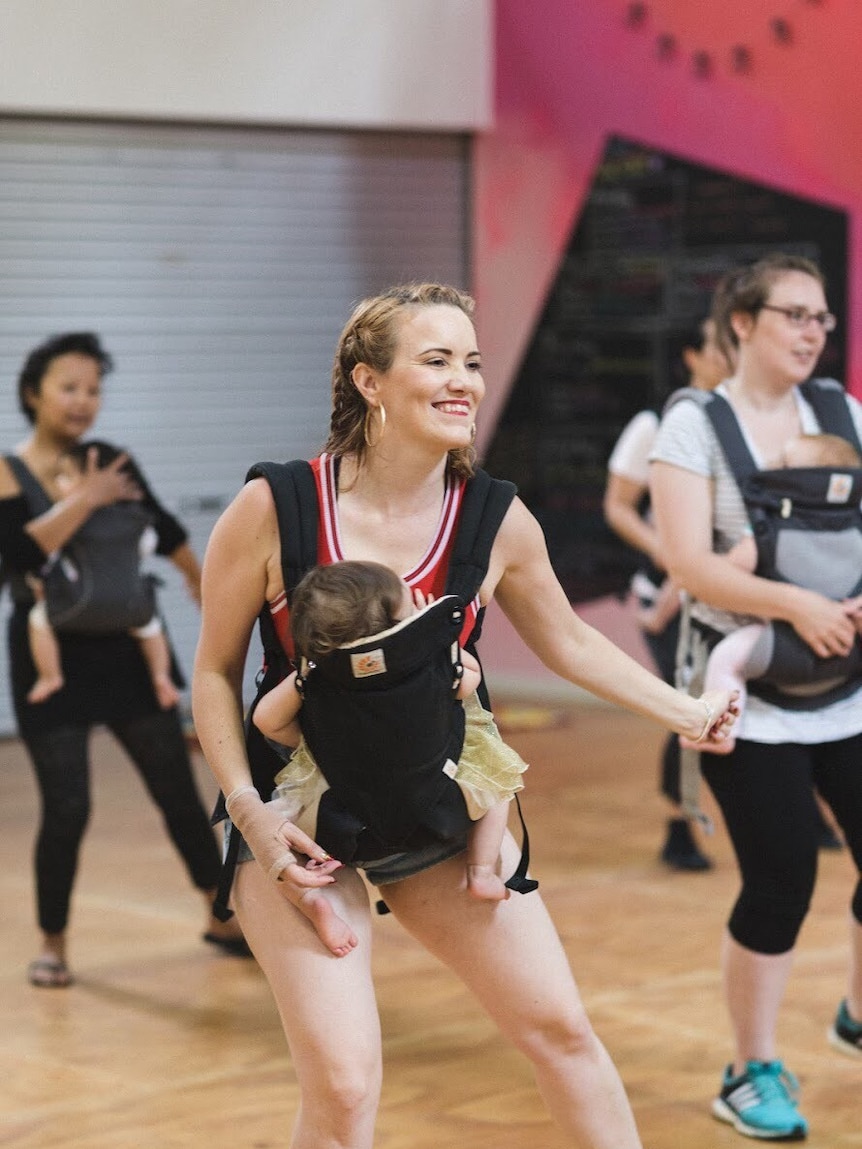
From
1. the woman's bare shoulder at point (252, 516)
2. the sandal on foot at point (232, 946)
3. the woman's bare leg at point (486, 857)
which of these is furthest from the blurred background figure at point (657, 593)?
the woman's bare shoulder at point (252, 516)

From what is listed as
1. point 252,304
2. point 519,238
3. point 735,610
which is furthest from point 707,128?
point 735,610

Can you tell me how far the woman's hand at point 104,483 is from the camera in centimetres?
509

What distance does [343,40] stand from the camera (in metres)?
10.1

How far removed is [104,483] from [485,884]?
8.38 ft

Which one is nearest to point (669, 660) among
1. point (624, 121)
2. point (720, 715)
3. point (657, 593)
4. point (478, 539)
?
point (657, 593)

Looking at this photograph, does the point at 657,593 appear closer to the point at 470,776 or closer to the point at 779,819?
the point at 779,819

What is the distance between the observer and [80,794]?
5121mm

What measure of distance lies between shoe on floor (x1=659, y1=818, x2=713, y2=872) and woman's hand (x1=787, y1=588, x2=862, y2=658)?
2.58 meters

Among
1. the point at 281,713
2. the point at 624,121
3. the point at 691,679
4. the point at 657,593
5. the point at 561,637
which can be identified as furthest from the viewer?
the point at 624,121

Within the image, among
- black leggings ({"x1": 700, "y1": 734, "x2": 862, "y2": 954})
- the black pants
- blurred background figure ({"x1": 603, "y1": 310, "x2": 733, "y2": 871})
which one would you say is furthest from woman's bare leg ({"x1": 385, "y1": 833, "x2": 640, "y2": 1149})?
the black pants

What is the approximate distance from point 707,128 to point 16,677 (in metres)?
5.71

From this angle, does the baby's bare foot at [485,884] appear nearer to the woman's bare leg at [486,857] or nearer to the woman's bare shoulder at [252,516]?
the woman's bare leg at [486,857]

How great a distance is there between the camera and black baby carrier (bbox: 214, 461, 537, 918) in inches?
108

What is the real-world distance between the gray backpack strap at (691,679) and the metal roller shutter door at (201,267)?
590 cm
